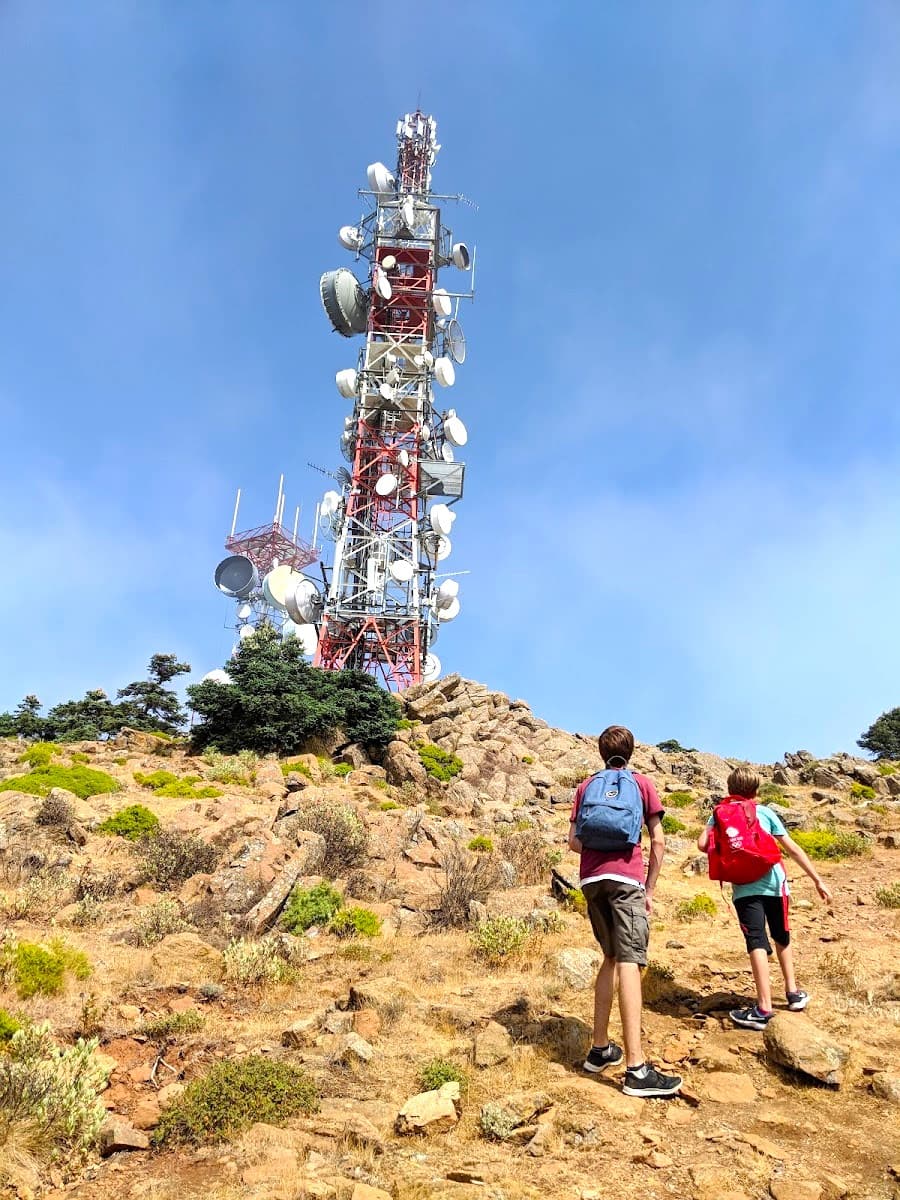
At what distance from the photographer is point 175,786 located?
1770cm

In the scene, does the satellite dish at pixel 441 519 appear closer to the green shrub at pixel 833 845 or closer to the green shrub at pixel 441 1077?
the green shrub at pixel 833 845

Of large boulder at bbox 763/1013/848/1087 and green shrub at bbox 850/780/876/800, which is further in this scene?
green shrub at bbox 850/780/876/800

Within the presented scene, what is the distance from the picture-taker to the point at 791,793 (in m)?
20.6

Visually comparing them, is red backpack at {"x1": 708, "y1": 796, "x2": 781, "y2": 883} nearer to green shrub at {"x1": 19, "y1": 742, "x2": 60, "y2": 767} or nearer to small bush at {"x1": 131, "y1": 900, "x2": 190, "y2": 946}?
small bush at {"x1": 131, "y1": 900, "x2": 190, "y2": 946}

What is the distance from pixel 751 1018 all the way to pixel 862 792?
17.3m

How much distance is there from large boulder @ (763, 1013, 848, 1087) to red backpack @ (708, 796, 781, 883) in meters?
0.91

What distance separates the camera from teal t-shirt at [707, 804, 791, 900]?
214 inches

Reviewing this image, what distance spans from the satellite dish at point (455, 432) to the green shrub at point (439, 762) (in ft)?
63.4

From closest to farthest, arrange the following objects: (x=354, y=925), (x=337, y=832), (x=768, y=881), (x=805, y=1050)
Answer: (x=805, y=1050), (x=768, y=881), (x=354, y=925), (x=337, y=832)

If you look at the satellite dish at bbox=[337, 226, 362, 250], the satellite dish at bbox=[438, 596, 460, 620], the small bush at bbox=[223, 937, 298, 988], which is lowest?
the small bush at bbox=[223, 937, 298, 988]

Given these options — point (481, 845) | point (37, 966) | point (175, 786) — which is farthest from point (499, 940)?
point (175, 786)

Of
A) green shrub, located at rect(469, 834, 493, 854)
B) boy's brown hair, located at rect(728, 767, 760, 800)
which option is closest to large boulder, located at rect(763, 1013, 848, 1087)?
boy's brown hair, located at rect(728, 767, 760, 800)

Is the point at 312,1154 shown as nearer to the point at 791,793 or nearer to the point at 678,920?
the point at 678,920

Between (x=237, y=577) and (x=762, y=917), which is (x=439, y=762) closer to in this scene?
(x=762, y=917)
